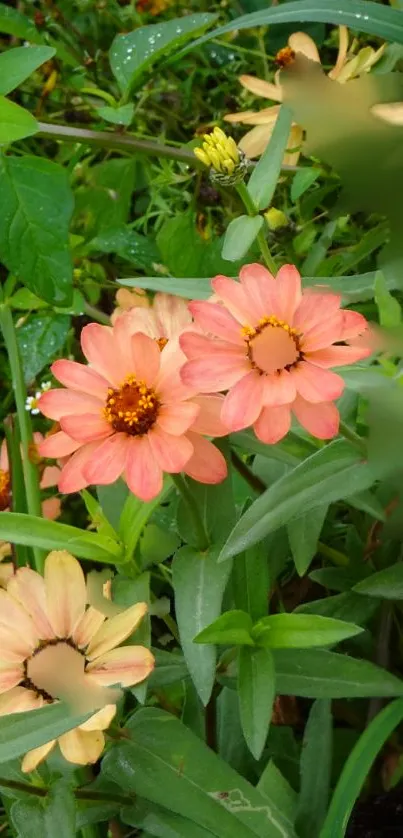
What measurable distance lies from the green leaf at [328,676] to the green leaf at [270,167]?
229 mm

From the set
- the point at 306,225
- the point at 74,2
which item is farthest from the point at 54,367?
the point at 74,2

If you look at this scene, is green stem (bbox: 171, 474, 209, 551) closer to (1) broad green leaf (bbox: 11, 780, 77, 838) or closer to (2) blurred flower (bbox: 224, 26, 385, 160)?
(1) broad green leaf (bbox: 11, 780, 77, 838)

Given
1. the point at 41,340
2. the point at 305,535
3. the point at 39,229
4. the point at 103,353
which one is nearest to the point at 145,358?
the point at 103,353

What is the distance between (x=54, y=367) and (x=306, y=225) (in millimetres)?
336

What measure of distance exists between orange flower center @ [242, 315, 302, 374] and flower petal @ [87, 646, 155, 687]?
140 millimetres

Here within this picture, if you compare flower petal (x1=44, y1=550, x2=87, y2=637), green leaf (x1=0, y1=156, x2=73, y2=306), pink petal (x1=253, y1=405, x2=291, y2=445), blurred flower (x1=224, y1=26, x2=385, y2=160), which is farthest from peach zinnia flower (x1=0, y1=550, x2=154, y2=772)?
blurred flower (x1=224, y1=26, x2=385, y2=160)

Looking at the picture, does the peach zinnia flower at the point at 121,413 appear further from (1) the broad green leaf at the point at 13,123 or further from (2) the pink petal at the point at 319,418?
(1) the broad green leaf at the point at 13,123

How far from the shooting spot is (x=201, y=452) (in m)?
0.39

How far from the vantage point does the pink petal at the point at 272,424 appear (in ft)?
1.16

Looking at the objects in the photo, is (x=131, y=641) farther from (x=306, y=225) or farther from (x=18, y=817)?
(x=306, y=225)

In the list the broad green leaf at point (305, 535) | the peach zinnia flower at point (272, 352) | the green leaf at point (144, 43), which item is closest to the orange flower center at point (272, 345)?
the peach zinnia flower at point (272, 352)

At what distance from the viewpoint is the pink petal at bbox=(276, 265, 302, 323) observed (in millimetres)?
375

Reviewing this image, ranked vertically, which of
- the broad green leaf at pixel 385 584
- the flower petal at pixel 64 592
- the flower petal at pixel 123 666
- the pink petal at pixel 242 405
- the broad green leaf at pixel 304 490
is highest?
the pink petal at pixel 242 405

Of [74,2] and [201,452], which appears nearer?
[201,452]
